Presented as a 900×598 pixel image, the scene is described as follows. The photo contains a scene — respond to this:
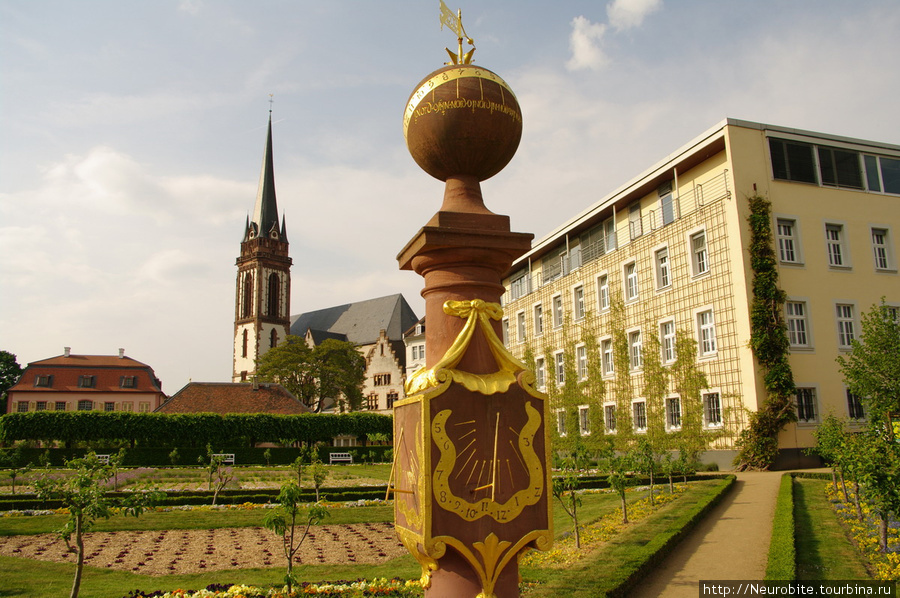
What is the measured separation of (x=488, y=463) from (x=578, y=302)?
2990cm

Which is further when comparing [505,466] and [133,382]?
[133,382]

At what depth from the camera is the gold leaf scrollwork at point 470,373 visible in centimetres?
476

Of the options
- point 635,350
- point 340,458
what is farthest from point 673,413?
point 340,458

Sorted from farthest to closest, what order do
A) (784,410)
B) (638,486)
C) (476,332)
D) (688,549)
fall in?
(784,410)
(638,486)
(688,549)
(476,332)

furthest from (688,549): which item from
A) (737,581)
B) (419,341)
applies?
(419,341)

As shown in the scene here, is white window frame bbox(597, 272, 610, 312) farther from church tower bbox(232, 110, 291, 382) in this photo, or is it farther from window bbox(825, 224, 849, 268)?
church tower bbox(232, 110, 291, 382)

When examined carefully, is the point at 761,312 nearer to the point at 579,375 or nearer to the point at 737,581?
the point at 579,375

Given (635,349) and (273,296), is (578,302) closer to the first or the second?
(635,349)

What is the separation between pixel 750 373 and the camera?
2192 cm

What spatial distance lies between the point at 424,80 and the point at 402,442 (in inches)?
118

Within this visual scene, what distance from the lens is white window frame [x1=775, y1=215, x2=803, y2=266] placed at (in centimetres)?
2344

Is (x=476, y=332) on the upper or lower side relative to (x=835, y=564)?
upper

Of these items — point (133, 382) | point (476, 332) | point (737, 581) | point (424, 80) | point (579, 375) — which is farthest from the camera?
point (133, 382)

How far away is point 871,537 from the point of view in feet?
33.1
